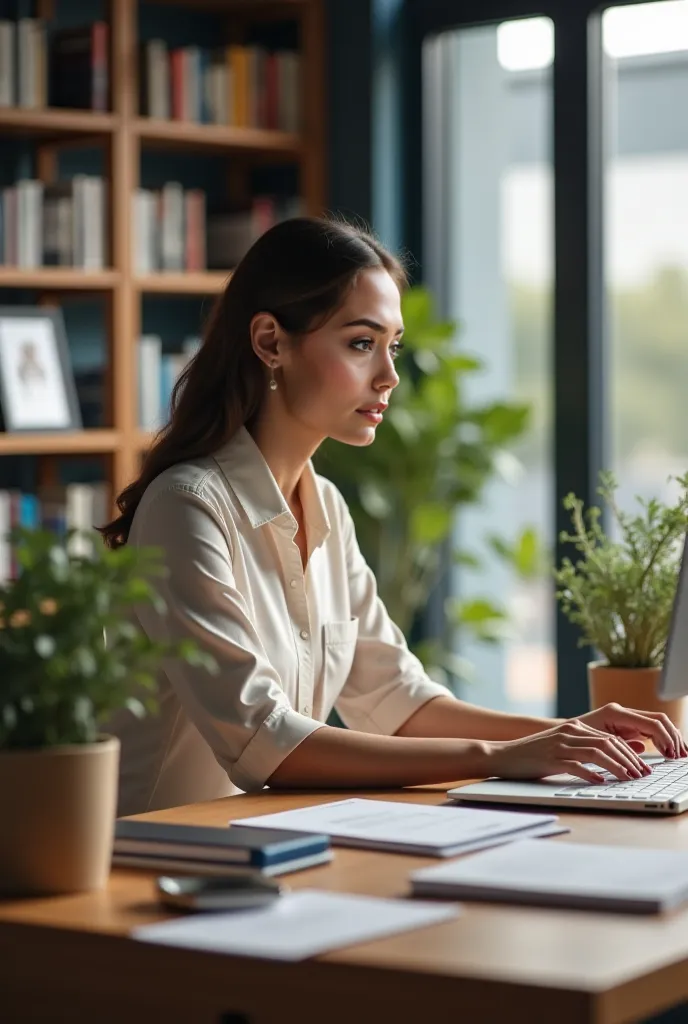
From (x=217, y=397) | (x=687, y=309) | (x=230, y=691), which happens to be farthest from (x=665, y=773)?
(x=687, y=309)

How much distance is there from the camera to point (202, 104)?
4.74m

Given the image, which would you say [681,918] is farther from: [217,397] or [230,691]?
[217,397]

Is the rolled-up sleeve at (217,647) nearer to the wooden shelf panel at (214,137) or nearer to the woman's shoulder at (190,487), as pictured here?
the woman's shoulder at (190,487)

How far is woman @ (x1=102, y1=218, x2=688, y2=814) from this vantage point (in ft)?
6.63

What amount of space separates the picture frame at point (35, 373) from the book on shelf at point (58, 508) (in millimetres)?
175

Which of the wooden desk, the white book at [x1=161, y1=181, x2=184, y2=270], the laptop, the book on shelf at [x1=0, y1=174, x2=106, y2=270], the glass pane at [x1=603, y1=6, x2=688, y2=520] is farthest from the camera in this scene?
the white book at [x1=161, y1=181, x2=184, y2=270]

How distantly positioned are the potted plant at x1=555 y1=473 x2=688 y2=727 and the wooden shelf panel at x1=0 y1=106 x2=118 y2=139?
7.59 ft

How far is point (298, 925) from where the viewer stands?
1.33 m

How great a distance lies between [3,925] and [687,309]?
3499 mm

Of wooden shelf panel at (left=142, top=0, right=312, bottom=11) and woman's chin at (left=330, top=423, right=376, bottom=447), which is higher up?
wooden shelf panel at (left=142, top=0, right=312, bottom=11)

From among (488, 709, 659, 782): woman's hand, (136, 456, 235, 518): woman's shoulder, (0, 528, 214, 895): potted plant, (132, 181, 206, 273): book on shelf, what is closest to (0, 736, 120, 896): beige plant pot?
(0, 528, 214, 895): potted plant

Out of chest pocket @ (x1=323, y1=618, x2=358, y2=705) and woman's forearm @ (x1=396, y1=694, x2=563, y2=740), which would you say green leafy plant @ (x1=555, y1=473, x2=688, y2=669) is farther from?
chest pocket @ (x1=323, y1=618, x2=358, y2=705)

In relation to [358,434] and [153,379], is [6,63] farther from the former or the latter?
[358,434]

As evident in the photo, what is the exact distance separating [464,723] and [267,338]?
24.6 inches
